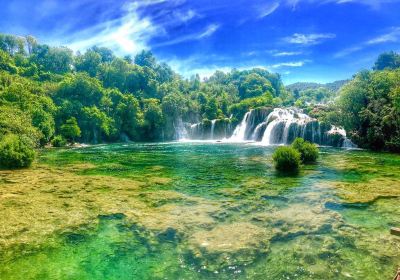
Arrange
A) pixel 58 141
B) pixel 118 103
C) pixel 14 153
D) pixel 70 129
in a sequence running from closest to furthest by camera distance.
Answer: pixel 14 153, pixel 58 141, pixel 70 129, pixel 118 103

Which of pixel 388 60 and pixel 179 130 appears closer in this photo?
pixel 179 130

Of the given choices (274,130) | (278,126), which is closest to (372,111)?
(278,126)

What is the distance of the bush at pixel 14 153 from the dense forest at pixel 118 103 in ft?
0.24

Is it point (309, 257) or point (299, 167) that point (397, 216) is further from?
point (299, 167)

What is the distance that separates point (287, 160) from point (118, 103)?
6425cm

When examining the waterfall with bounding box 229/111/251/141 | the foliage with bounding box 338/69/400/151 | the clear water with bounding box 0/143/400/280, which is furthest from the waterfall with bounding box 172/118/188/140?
the clear water with bounding box 0/143/400/280

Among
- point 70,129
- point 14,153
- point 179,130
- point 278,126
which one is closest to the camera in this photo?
point 14,153

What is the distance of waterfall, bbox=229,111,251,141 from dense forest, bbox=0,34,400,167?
177 inches

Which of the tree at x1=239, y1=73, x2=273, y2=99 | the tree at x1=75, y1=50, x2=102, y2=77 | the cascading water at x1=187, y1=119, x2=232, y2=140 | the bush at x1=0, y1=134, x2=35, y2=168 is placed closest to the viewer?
the bush at x1=0, y1=134, x2=35, y2=168

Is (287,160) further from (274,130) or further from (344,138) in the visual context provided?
(274,130)

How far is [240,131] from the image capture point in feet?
224

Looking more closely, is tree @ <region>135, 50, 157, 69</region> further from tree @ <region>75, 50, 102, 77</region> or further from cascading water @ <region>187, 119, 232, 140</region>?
cascading water @ <region>187, 119, 232, 140</region>

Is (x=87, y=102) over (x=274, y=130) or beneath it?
over

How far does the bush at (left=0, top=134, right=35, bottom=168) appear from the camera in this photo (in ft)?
83.3
